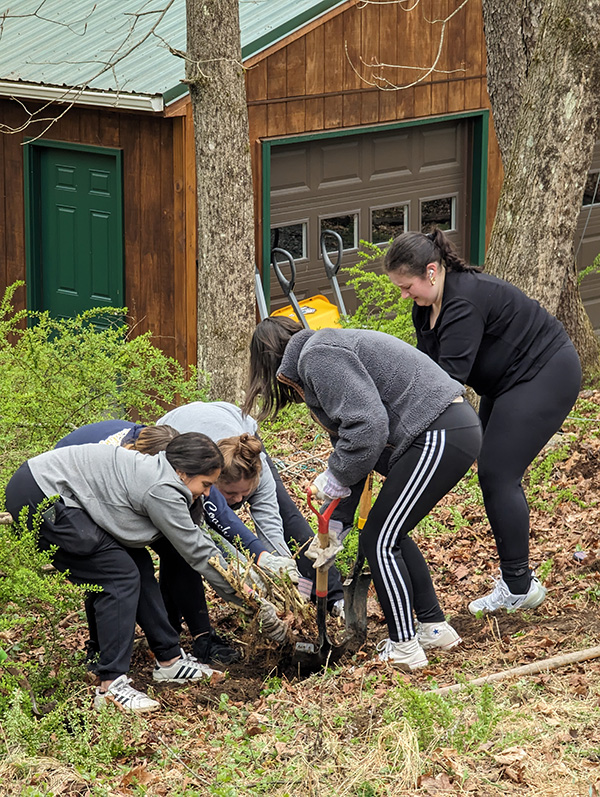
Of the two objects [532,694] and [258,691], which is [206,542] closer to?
[258,691]

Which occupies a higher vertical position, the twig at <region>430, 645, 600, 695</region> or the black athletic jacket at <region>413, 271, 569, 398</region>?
the black athletic jacket at <region>413, 271, 569, 398</region>

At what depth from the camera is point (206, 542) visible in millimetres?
4773

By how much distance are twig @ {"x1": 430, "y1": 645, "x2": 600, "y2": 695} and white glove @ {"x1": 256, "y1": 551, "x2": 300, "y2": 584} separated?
956 mm

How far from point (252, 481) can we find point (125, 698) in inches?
46.3

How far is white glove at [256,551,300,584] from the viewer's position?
5.12 metres

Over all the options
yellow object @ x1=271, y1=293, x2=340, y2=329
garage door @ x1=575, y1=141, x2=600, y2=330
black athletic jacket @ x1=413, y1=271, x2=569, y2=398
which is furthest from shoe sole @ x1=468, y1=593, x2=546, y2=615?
garage door @ x1=575, y1=141, x2=600, y2=330

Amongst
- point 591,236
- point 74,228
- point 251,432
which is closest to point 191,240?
point 74,228

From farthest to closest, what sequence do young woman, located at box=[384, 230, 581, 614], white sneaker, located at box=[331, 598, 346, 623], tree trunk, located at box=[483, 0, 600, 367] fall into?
tree trunk, located at box=[483, 0, 600, 367]
white sneaker, located at box=[331, 598, 346, 623]
young woman, located at box=[384, 230, 581, 614]

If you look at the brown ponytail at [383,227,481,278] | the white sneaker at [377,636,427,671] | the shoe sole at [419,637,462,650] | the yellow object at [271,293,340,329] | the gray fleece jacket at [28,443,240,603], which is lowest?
the shoe sole at [419,637,462,650]

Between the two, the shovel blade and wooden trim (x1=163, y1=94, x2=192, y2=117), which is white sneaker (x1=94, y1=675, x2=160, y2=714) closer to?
the shovel blade

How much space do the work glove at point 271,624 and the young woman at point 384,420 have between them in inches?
21.3

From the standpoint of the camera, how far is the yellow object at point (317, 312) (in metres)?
9.57

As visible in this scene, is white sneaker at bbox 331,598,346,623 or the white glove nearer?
the white glove

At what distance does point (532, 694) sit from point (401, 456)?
1.16 m
